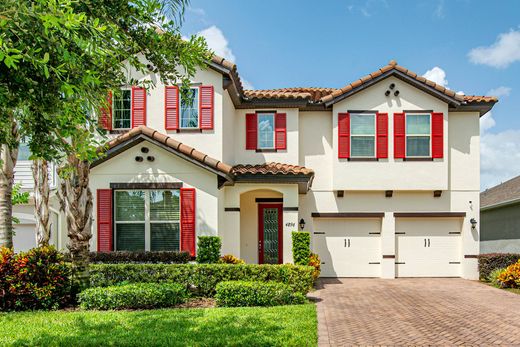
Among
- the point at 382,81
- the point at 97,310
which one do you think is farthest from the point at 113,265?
the point at 382,81

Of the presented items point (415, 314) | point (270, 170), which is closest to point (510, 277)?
point (415, 314)

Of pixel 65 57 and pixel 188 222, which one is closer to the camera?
pixel 65 57

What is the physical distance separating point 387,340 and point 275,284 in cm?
345

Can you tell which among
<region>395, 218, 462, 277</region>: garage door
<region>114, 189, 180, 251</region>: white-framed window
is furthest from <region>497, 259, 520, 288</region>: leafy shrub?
<region>114, 189, 180, 251</region>: white-framed window

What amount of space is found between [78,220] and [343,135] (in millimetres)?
10024

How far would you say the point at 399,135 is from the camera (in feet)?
51.9

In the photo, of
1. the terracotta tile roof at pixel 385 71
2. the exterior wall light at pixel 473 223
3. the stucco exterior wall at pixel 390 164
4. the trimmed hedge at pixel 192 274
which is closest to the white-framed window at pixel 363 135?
the stucco exterior wall at pixel 390 164

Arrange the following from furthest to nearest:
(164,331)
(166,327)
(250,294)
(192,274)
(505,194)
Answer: (505,194) < (192,274) < (250,294) < (166,327) < (164,331)

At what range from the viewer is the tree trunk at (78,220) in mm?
10500

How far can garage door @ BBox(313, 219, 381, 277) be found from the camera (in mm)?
16312

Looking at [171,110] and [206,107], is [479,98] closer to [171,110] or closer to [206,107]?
[206,107]

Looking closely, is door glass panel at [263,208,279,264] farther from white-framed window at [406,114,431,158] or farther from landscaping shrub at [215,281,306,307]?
white-framed window at [406,114,431,158]

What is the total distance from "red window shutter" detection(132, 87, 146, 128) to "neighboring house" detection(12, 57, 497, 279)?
0.12 feet

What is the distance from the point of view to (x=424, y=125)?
52.1 feet
